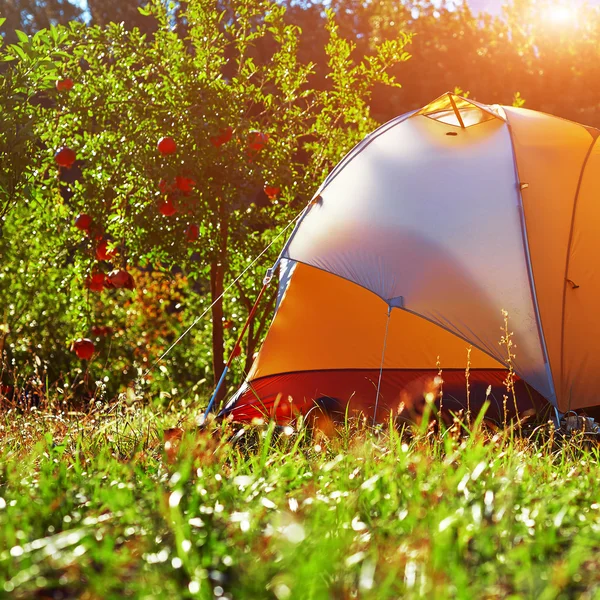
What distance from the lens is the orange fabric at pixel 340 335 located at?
4961 millimetres

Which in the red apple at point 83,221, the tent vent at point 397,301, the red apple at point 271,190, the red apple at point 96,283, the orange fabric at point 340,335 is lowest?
the orange fabric at point 340,335

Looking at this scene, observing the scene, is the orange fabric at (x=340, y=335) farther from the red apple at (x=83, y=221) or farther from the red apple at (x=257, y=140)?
the red apple at (x=83, y=221)

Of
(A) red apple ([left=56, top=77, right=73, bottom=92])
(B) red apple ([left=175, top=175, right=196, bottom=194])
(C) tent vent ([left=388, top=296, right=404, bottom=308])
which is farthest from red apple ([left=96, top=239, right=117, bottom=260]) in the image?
(C) tent vent ([left=388, top=296, right=404, bottom=308])

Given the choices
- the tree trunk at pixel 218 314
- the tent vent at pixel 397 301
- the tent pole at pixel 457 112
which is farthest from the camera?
the tree trunk at pixel 218 314

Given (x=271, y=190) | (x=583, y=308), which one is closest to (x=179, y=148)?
(x=271, y=190)

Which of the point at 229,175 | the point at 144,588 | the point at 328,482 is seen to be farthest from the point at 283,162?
the point at 144,588

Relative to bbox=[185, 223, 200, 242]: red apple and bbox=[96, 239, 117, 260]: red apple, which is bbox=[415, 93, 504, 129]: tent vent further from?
bbox=[96, 239, 117, 260]: red apple

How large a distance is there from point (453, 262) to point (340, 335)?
3.97 ft

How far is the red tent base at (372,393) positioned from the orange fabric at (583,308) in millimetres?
318

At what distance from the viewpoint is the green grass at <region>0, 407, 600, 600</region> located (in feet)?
5.55

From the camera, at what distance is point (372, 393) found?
15.8 ft

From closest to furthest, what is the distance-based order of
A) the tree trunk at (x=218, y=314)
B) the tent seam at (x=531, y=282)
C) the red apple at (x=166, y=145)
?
the tent seam at (x=531, y=282), the red apple at (x=166, y=145), the tree trunk at (x=218, y=314)

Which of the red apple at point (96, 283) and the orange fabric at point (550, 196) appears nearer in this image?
the orange fabric at point (550, 196)

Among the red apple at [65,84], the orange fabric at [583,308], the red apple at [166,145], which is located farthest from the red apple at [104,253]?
the orange fabric at [583,308]
